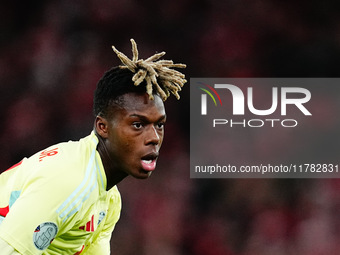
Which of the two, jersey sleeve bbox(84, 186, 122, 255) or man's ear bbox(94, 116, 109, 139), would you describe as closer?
man's ear bbox(94, 116, 109, 139)

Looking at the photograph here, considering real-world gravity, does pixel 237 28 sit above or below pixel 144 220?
above

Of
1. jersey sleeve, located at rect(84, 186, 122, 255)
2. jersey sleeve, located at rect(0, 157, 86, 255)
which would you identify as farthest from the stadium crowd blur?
jersey sleeve, located at rect(0, 157, 86, 255)

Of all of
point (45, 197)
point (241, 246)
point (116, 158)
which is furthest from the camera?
point (241, 246)

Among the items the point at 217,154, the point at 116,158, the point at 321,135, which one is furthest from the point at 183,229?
the point at 116,158

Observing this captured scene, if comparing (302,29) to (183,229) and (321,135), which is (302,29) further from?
(183,229)

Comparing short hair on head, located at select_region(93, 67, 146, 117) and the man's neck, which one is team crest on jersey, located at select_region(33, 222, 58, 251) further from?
short hair on head, located at select_region(93, 67, 146, 117)

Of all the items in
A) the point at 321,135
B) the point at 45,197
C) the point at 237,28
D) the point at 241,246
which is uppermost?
the point at 237,28

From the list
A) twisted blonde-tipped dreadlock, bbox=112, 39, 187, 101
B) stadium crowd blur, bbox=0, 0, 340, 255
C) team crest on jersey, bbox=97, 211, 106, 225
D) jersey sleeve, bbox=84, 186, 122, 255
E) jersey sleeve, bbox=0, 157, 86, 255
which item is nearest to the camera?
jersey sleeve, bbox=0, 157, 86, 255

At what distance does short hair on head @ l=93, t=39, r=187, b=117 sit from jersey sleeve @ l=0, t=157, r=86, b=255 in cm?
42

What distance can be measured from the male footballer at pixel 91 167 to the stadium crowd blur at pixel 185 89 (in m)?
2.98

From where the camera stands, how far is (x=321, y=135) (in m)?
5.86

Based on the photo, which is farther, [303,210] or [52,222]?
[303,210]

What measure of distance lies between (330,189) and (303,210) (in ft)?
1.04

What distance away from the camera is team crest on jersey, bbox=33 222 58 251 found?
6.98 ft
